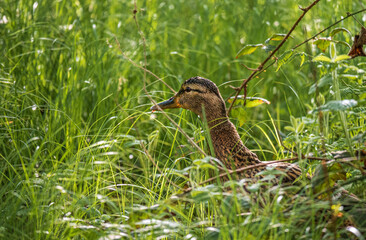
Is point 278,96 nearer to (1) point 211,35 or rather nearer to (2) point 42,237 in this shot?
(1) point 211,35

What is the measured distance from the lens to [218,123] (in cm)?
330

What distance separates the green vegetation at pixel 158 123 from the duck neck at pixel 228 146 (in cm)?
11

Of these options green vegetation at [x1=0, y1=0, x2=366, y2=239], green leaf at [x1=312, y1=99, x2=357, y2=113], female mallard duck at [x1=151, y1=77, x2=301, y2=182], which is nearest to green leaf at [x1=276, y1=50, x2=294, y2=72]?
green vegetation at [x1=0, y1=0, x2=366, y2=239]

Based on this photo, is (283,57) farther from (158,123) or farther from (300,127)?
(158,123)

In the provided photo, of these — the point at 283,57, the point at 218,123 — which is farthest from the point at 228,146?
the point at 283,57

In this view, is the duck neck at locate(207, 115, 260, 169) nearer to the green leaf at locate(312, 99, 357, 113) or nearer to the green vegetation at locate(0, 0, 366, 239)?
the green vegetation at locate(0, 0, 366, 239)

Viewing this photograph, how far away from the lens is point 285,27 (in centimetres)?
533

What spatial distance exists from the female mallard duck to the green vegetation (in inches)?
4.5

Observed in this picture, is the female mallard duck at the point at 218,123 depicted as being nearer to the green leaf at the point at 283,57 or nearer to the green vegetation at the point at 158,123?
the green vegetation at the point at 158,123

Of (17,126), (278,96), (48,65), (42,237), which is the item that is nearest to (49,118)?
(17,126)

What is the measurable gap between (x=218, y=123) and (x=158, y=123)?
2.93 feet

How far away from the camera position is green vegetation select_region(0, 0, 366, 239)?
2.43 m

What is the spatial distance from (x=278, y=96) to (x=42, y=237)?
2.67 meters

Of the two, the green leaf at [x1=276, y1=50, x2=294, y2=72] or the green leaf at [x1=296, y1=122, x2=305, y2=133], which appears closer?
the green leaf at [x1=296, y1=122, x2=305, y2=133]
